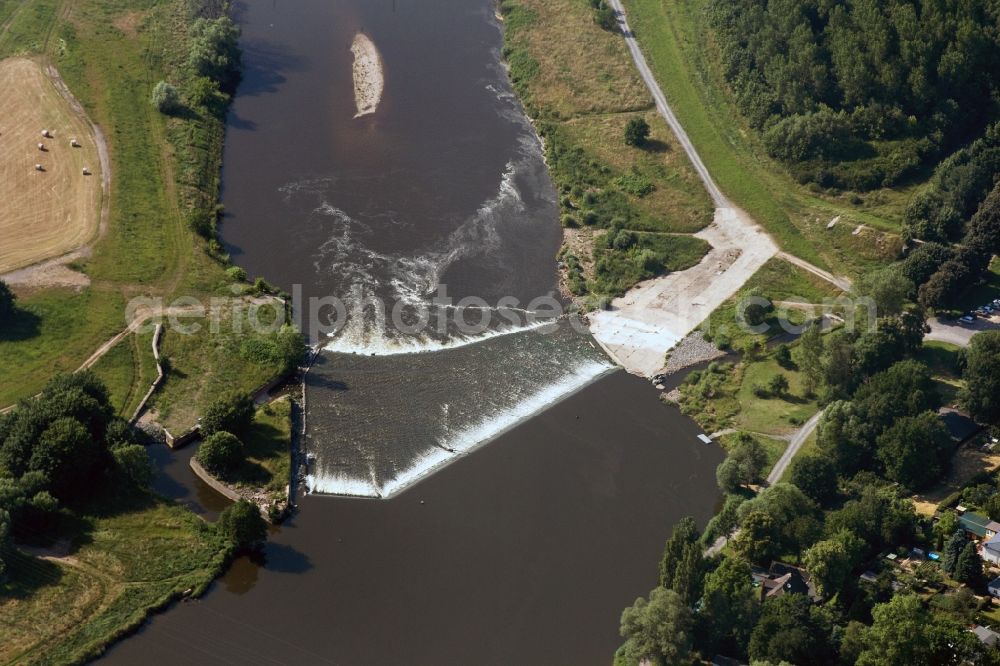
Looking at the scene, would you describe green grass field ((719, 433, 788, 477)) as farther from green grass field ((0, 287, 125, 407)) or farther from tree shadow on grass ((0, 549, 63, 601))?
green grass field ((0, 287, 125, 407))

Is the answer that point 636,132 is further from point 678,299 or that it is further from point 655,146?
point 678,299

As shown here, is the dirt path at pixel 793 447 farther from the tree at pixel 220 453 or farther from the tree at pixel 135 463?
the tree at pixel 135 463

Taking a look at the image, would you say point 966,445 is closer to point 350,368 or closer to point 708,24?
point 350,368

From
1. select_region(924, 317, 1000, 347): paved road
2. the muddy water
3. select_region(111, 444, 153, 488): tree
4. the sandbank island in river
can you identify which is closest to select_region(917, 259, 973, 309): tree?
select_region(924, 317, 1000, 347): paved road

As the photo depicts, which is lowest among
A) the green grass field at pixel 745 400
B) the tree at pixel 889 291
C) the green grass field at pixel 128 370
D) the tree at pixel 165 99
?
the green grass field at pixel 128 370

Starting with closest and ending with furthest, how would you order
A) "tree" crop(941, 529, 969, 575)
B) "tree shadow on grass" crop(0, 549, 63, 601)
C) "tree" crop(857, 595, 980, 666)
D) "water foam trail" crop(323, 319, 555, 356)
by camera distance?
"tree" crop(857, 595, 980, 666) < "tree shadow on grass" crop(0, 549, 63, 601) < "tree" crop(941, 529, 969, 575) < "water foam trail" crop(323, 319, 555, 356)

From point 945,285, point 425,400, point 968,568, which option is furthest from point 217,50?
point 968,568

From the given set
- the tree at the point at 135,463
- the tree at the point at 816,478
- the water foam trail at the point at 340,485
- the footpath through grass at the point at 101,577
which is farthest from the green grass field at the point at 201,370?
the tree at the point at 816,478
